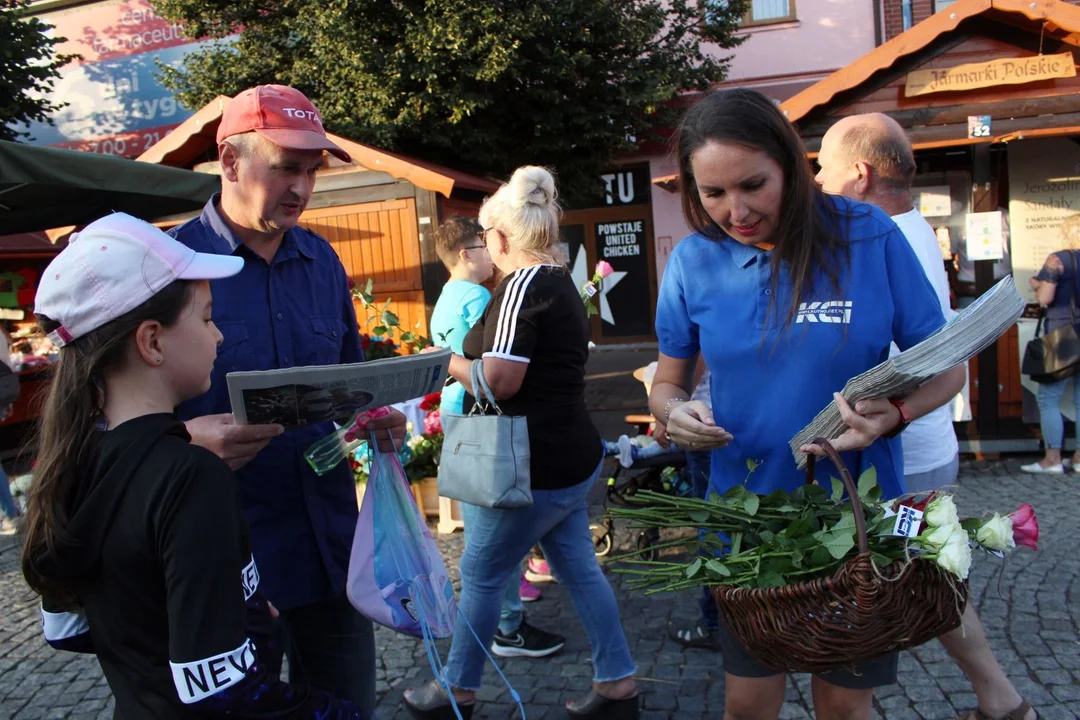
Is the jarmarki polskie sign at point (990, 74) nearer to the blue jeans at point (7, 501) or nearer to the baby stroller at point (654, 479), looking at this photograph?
the baby stroller at point (654, 479)

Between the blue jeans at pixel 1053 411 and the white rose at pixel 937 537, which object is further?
the blue jeans at pixel 1053 411

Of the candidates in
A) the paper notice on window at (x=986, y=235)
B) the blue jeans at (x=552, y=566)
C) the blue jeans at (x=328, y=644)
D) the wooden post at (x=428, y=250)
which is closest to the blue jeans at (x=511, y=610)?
the blue jeans at (x=552, y=566)

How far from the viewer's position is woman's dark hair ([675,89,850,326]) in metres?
1.89

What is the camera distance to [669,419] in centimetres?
203

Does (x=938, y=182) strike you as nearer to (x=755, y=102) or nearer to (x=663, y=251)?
(x=755, y=102)

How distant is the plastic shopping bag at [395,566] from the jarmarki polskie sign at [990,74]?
19.8 feet

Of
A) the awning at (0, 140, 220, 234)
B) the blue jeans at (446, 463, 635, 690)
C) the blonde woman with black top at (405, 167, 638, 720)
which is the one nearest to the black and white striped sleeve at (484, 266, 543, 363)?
the blonde woman with black top at (405, 167, 638, 720)

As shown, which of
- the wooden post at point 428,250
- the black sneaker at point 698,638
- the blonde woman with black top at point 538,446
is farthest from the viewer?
the wooden post at point 428,250

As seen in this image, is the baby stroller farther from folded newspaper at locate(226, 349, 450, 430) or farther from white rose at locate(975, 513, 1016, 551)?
white rose at locate(975, 513, 1016, 551)

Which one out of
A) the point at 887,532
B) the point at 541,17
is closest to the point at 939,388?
the point at 887,532

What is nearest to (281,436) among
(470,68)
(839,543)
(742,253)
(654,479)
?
(742,253)

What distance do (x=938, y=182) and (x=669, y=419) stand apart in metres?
6.15

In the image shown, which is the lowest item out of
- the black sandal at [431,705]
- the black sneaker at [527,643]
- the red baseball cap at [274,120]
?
the black sneaker at [527,643]

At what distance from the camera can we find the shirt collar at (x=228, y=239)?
7.05 ft
